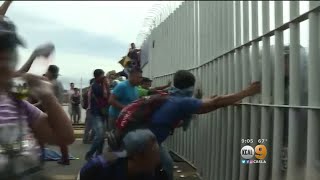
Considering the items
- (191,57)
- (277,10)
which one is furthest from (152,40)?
(277,10)

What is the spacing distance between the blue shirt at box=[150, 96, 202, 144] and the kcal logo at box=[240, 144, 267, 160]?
72 cm

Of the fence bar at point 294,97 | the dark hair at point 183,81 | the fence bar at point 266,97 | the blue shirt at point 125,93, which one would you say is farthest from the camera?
the blue shirt at point 125,93

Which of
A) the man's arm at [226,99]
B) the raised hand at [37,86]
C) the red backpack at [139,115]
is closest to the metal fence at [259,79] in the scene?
the man's arm at [226,99]

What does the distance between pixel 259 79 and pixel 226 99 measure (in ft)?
1.42

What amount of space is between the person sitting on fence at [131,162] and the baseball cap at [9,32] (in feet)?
3.83

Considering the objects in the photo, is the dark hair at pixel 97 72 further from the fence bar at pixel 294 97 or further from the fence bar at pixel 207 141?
the fence bar at pixel 294 97

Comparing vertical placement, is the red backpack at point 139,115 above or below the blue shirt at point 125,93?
below

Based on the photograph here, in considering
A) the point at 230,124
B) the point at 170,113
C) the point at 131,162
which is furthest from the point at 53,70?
the point at 230,124

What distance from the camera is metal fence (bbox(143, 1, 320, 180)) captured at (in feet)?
13.7

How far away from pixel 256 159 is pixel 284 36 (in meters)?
1.25

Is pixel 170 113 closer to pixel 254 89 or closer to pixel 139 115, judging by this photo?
pixel 139 115

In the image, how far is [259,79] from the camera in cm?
539

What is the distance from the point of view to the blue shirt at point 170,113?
16.0 ft

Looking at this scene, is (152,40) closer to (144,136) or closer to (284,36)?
(284,36)
